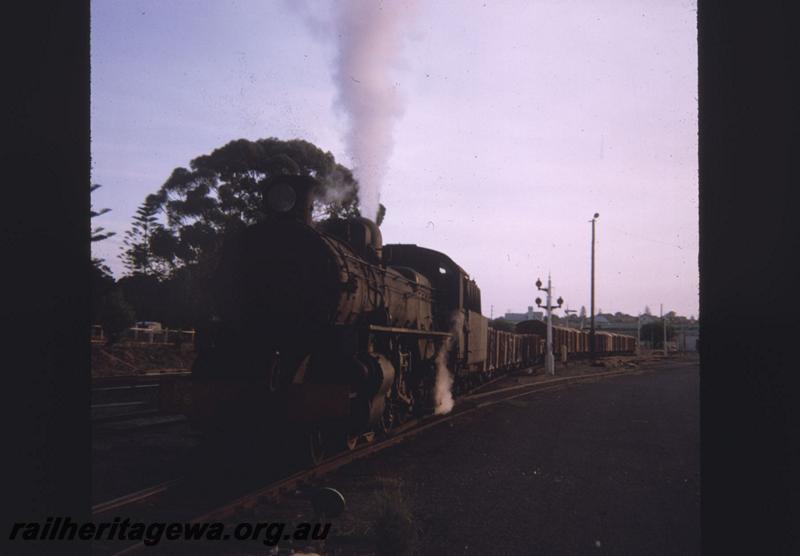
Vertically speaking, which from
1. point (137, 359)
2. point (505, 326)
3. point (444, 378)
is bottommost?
point (137, 359)

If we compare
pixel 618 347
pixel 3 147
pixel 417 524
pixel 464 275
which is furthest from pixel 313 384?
pixel 618 347

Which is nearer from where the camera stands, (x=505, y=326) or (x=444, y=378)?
(x=444, y=378)

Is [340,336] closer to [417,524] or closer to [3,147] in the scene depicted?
[417,524]

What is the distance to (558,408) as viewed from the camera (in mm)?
15586

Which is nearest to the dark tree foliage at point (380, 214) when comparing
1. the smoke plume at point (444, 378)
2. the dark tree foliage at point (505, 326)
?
the smoke plume at point (444, 378)

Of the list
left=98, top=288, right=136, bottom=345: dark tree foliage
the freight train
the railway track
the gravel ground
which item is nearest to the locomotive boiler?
the freight train

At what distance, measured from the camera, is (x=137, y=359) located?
27344 millimetres

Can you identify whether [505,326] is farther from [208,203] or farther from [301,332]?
[301,332]

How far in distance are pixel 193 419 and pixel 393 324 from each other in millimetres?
4088

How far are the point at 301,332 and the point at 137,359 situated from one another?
2140 centimetres

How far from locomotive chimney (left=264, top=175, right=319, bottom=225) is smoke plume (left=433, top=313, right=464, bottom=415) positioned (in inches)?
239

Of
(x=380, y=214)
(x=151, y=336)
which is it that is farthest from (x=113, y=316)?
(x=380, y=214)

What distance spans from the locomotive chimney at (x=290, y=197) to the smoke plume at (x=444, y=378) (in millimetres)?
6081

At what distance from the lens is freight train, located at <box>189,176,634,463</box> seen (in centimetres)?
762
